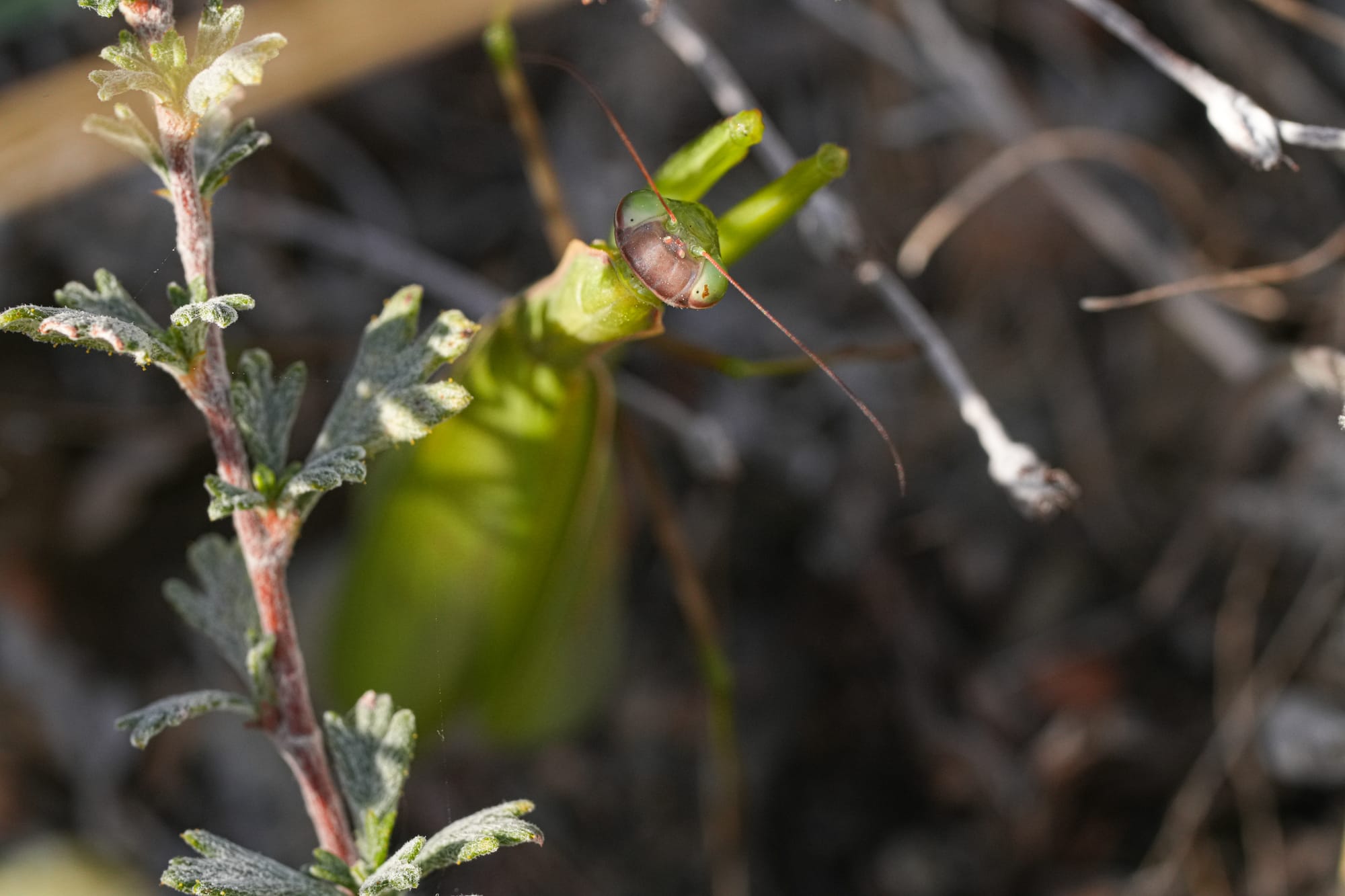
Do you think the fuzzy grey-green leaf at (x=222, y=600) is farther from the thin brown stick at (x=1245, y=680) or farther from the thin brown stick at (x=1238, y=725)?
the thin brown stick at (x=1245, y=680)

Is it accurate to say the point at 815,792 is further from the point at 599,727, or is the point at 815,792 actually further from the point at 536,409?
the point at 536,409

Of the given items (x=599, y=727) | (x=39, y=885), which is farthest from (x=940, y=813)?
(x=39, y=885)

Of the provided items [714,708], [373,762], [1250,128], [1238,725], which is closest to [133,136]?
[373,762]

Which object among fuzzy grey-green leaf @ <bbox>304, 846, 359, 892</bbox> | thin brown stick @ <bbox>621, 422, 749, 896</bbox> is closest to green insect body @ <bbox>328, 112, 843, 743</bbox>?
thin brown stick @ <bbox>621, 422, 749, 896</bbox>

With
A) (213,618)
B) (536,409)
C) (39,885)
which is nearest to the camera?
(213,618)

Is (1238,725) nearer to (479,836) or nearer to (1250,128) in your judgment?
(1250,128)
